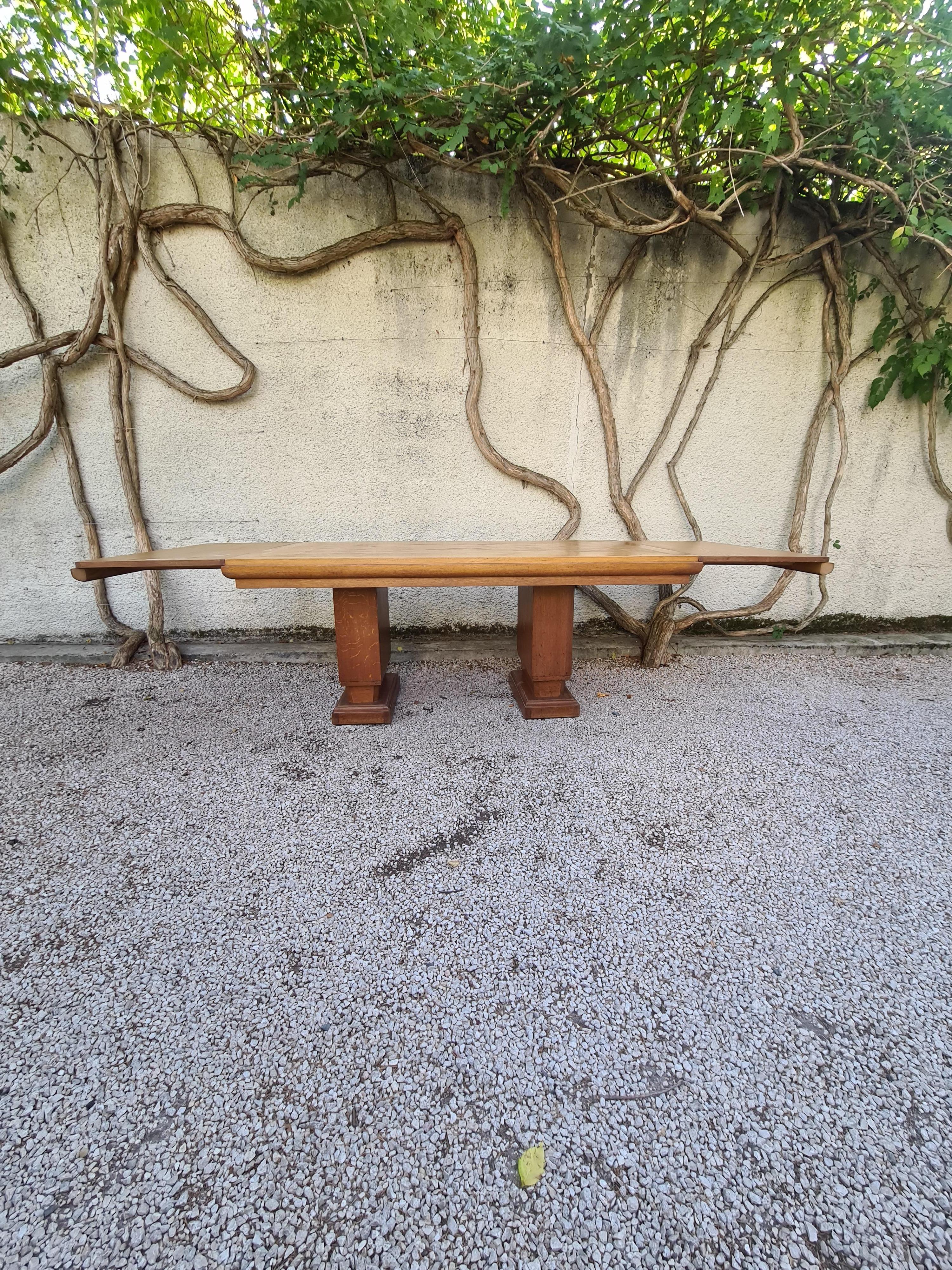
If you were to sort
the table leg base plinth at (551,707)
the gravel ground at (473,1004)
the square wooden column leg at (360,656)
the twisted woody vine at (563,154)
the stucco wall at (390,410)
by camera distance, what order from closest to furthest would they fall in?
the gravel ground at (473,1004), the twisted woody vine at (563,154), the square wooden column leg at (360,656), the table leg base plinth at (551,707), the stucco wall at (390,410)

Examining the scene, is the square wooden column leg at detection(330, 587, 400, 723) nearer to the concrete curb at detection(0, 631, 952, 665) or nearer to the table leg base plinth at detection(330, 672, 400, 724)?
the table leg base plinth at detection(330, 672, 400, 724)

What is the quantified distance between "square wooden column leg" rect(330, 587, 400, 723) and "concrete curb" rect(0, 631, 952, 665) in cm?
59

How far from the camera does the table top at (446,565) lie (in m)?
1.55

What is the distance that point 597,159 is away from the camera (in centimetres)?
218

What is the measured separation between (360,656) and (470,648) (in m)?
0.83

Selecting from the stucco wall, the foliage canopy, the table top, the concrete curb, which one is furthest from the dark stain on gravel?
the foliage canopy

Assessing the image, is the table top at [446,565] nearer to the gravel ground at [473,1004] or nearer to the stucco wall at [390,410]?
the gravel ground at [473,1004]

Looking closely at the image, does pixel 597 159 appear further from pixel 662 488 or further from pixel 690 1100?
pixel 690 1100

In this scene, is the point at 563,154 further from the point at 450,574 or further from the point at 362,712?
the point at 362,712

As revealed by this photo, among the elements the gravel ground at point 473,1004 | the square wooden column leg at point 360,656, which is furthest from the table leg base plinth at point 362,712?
the gravel ground at point 473,1004

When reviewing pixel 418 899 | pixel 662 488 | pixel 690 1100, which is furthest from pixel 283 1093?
pixel 662 488

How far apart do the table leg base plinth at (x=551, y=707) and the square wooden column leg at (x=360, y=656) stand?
544 millimetres

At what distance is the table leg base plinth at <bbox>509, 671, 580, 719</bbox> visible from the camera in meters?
1.97

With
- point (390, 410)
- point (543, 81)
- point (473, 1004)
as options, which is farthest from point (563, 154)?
point (473, 1004)
